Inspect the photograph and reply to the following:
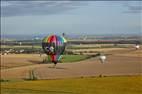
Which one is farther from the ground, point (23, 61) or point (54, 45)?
point (54, 45)

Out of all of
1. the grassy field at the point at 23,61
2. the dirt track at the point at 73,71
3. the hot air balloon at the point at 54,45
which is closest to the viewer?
the hot air balloon at the point at 54,45

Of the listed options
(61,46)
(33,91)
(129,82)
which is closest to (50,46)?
(61,46)

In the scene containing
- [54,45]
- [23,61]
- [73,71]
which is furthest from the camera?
[23,61]

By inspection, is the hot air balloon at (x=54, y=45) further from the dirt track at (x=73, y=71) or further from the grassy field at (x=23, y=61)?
the grassy field at (x=23, y=61)

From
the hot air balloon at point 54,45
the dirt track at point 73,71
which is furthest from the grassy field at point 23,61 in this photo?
the hot air balloon at point 54,45

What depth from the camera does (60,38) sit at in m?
36.0

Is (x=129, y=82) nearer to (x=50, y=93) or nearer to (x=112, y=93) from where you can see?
(x=112, y=93)

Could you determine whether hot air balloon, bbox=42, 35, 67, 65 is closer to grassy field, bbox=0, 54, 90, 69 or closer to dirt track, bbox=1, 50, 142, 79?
dirt track, bbox=1, 50, 142, 79

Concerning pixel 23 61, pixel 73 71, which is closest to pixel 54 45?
pixel 73 71

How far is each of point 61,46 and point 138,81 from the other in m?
13.4

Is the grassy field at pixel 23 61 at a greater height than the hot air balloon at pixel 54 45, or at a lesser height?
lesser

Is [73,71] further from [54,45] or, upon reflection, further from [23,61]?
[23,61]

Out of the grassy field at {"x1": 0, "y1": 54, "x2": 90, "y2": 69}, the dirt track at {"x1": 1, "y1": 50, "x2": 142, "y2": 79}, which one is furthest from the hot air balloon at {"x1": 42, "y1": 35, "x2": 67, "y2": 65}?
the grassy field at {"x1": 0, "y1": 54, "x2": 90, "y2": 69}

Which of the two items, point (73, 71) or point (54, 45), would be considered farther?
point (73, 71)
